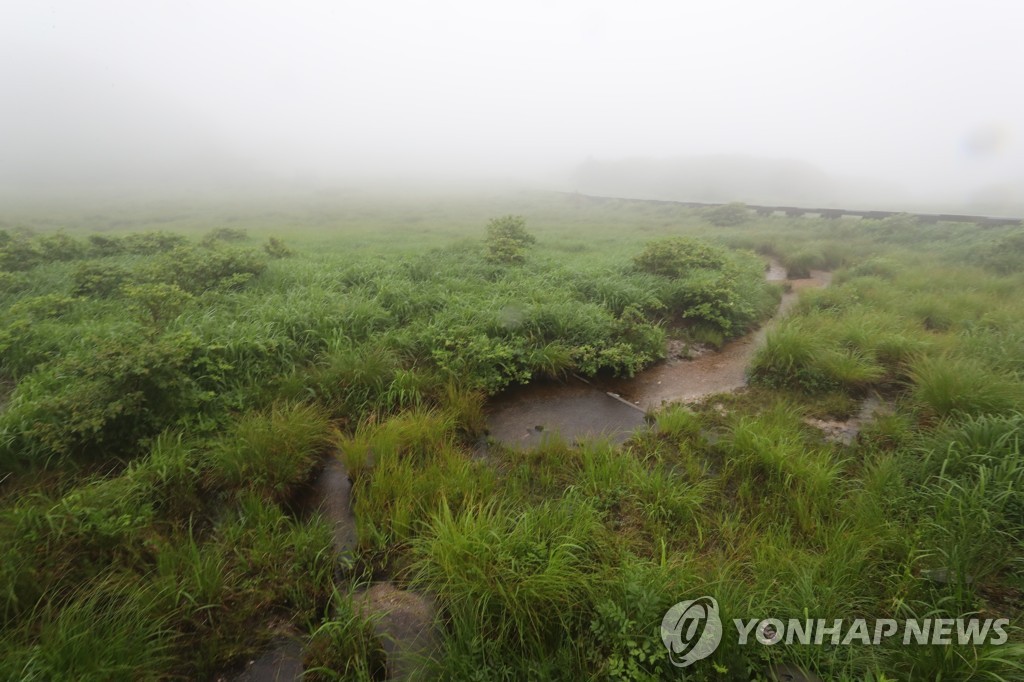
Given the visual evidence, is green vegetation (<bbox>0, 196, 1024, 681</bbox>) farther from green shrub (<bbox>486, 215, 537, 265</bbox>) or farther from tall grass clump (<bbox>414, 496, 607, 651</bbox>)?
green shrub (<bbox>486, 215, 537, 265</bbox>)

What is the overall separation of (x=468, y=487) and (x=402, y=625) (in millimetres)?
1284

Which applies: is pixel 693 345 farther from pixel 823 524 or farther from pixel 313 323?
pixel 313 323

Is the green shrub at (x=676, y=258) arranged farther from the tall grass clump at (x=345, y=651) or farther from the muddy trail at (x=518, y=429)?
the tall grass clump at (x=345, y=651)

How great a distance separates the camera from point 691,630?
2645 millimetres

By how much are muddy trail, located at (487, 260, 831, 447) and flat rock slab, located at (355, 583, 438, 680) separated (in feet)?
7.70

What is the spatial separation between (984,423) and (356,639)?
6023mm

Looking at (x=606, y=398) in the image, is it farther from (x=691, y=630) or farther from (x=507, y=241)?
(x=507, y=241)

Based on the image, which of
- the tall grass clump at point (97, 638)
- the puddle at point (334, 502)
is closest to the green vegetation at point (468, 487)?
the tall grass clump at point (97, 638)

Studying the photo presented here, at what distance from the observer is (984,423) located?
4.10 metres

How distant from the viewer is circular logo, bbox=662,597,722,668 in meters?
2.55

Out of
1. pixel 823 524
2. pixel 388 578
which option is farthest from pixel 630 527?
pixel 388 578

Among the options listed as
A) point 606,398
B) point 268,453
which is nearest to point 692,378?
point 606,398

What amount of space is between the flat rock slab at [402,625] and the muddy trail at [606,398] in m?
2.35

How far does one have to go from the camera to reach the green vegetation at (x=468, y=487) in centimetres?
282
